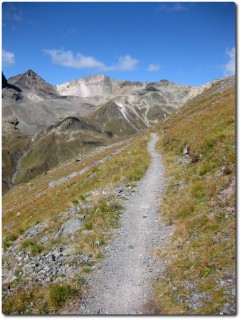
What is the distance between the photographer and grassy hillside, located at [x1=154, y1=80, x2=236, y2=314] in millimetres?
11828

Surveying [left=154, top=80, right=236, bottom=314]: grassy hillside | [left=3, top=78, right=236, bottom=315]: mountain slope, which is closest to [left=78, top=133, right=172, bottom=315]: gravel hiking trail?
[left=3, top=78, right=236, bottom=315]: mountain slope

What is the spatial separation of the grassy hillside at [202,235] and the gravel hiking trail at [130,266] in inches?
26.7

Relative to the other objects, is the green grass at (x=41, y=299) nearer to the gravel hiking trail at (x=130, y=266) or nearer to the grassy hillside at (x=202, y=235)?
the gravel hiking trail at (x=130, y=266)

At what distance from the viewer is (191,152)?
2972 centimetres

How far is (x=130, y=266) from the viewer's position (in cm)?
1505

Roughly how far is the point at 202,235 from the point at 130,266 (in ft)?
12.9

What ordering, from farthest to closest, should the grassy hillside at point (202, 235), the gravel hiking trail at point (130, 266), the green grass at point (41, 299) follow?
1. the green grass at point (41, 299)
2. the gravel hiking trail at point (130, 266)
3. the grassy hillside at point (202, 235)

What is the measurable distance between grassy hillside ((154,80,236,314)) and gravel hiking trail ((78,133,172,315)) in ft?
2.23

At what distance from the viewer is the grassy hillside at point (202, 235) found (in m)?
11.8

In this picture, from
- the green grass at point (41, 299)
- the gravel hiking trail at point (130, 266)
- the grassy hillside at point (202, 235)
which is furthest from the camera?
the green grass at point (41, 299)

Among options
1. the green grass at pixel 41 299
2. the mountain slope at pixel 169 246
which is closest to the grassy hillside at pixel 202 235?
the mountain slope at pixel 169 246

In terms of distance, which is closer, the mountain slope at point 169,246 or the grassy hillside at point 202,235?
the grassy hillside at point 202,235

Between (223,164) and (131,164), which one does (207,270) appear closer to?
(223,164)

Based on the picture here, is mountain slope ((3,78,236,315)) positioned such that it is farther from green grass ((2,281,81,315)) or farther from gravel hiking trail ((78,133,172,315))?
gravel hiking trail ((78,133,172,315))
